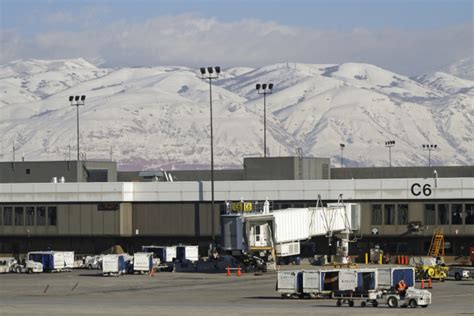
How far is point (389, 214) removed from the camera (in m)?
131

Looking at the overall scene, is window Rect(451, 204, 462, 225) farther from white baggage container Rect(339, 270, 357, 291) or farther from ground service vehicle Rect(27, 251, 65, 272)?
white baggage container Rect(339, 270, 357, 291)

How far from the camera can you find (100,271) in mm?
122500

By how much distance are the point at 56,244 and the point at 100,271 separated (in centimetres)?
2059

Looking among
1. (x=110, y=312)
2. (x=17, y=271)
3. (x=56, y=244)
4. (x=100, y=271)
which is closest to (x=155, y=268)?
(x=100, y=271)

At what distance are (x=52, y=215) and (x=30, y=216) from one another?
2978 millimetres

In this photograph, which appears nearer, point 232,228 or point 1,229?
point 232,228

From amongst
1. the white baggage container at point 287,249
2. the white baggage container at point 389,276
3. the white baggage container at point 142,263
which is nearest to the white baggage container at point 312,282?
the white baggage container at point 389,276

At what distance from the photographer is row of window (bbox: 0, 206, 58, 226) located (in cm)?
14075

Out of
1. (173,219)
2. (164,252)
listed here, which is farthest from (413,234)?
(173,219)

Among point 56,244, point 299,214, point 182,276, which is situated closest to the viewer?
point 182,276

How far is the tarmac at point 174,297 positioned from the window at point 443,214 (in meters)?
26.3

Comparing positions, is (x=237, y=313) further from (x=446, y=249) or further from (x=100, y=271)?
(x=446, y=249)

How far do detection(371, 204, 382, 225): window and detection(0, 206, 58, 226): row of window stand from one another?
37.8 metres

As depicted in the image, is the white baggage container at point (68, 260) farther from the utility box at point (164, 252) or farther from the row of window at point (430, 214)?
the row of window at point (430, 214)
